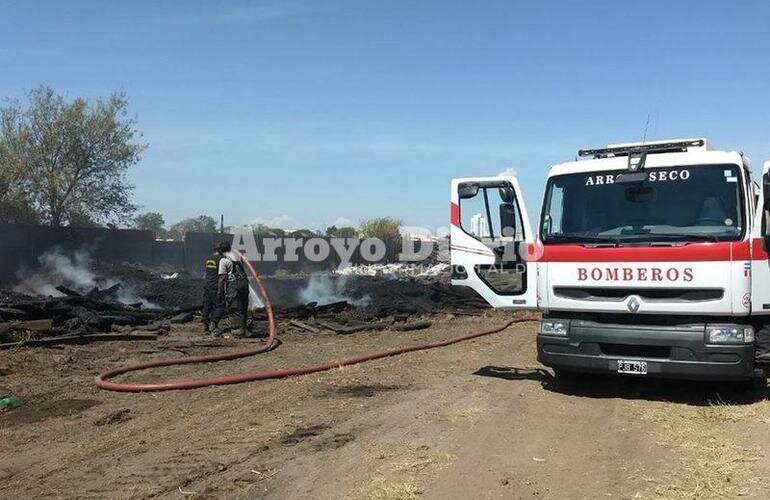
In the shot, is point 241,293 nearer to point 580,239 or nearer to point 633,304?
point 580,239

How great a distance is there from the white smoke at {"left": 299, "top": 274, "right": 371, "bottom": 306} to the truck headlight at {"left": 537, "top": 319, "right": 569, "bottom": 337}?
12.2 metres

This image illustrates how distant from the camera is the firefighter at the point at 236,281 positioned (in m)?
13.5

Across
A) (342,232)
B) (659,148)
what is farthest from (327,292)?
(342,232)

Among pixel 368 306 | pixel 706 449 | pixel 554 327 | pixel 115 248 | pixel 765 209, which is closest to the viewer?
pixel 706 449

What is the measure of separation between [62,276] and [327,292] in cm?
911

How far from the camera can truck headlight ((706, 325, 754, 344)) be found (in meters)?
7.07

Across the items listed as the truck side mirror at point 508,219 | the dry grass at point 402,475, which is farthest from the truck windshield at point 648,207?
the dry grass at point 402,475

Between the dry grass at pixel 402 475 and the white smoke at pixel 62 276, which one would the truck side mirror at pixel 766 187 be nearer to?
the dry grass at pixel 402 475

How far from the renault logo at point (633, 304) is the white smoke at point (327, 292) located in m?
13.0

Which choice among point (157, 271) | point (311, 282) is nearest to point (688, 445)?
point (311, 282)

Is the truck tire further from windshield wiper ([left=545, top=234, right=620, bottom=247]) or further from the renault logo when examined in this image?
windshield wiper ([left=545, top=234, right=620, bottom=247])

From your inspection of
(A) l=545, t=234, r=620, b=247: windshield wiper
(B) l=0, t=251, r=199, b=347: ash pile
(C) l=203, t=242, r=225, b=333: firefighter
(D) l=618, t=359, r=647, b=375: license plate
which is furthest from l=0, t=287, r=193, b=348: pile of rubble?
(D) l=618, t=359, r=647, b=375: license plate

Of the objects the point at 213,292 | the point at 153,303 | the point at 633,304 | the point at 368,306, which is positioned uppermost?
the point at 633,304

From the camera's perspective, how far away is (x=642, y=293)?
7.50 meters
